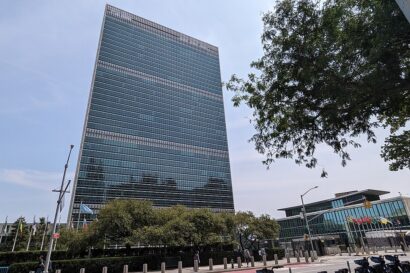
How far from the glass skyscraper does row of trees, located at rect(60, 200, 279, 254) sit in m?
84.8

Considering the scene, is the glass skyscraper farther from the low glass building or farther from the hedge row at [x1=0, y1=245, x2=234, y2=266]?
the hedge row at [x1=0, y1=245, x2=234, y2=266]

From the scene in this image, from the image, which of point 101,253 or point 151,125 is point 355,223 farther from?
point 151,125

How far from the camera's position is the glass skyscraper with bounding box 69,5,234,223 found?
121000mm

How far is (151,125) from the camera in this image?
13788 cm

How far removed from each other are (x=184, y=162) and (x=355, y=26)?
13588 centimetres

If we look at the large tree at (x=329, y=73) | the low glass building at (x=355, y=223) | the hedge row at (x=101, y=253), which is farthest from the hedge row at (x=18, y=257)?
the low glass building at (x=355, y=223)

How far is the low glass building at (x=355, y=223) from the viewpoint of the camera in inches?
2124

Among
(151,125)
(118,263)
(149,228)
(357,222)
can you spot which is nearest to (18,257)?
(118,263)

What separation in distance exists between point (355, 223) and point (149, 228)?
209 ft

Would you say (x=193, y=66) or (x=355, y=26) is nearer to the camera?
(x=355, y=26)

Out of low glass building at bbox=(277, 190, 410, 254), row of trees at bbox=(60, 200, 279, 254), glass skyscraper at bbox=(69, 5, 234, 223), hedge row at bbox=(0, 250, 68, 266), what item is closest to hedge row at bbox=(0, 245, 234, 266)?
hedge row at bbox=(0, 250, 68, 266)

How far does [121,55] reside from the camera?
140 m

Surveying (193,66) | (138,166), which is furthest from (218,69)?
(138,166)

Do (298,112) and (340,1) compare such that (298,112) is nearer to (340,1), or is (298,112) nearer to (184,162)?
(340,1)
